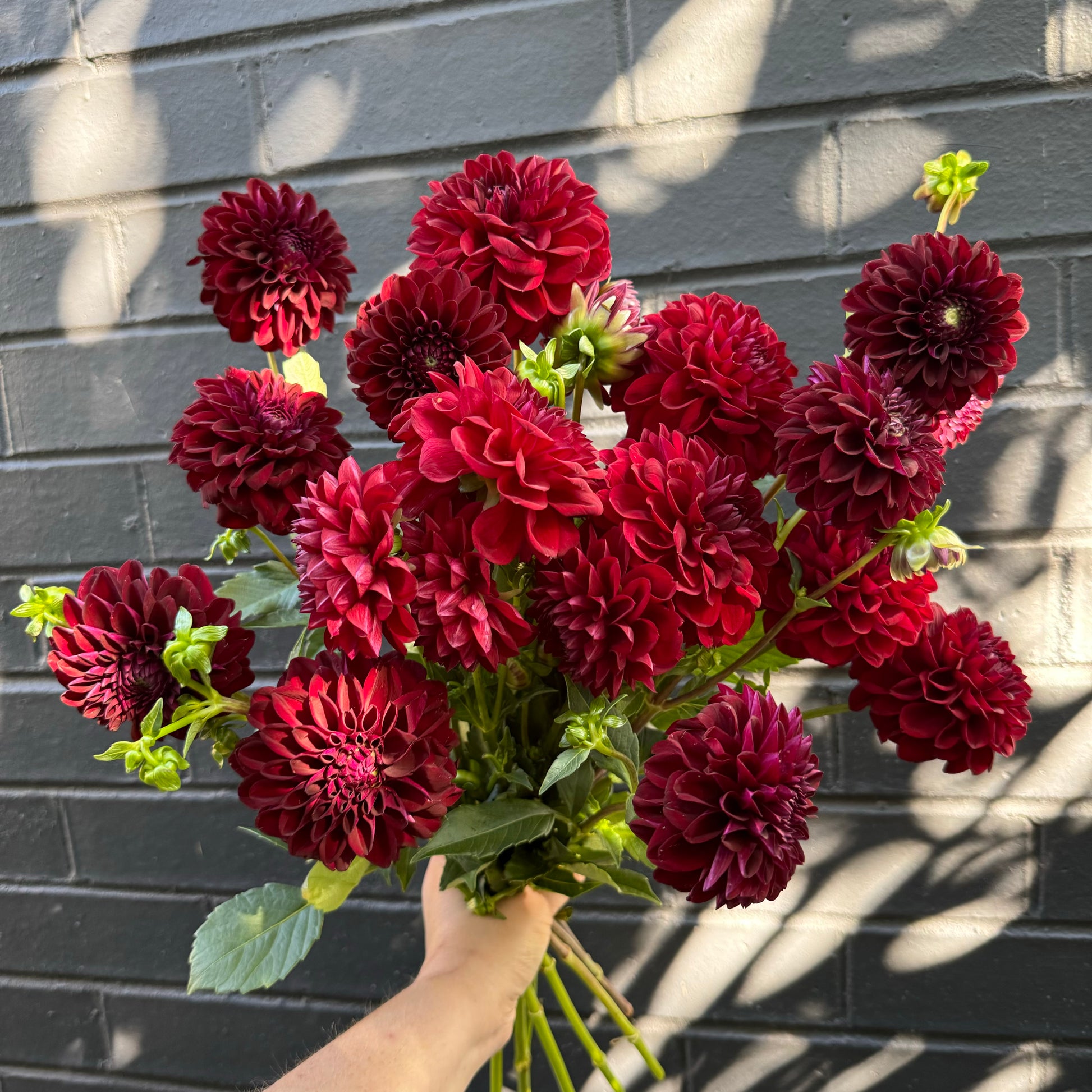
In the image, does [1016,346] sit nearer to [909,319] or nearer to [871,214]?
[871,214]

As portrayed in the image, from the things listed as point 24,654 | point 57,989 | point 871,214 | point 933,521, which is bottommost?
point 57,989

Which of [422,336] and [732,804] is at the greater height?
[422,336]

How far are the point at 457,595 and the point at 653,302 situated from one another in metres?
0.58

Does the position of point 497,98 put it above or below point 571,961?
above

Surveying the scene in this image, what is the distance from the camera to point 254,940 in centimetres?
54

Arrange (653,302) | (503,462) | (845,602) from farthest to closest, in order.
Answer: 1. (653,302)
2. (845,602)
3. (503,462)

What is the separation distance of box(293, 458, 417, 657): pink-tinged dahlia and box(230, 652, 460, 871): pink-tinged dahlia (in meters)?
0.03

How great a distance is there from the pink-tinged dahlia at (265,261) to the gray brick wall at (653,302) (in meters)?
0.37

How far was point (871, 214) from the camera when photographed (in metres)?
0.81

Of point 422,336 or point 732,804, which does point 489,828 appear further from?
point 422,336

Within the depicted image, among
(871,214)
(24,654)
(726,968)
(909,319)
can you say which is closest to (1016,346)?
(871,214)

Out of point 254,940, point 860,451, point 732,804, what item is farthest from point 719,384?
point 254,940

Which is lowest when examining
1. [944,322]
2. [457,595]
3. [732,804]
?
[732,804]

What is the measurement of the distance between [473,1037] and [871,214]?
78 centimetres
